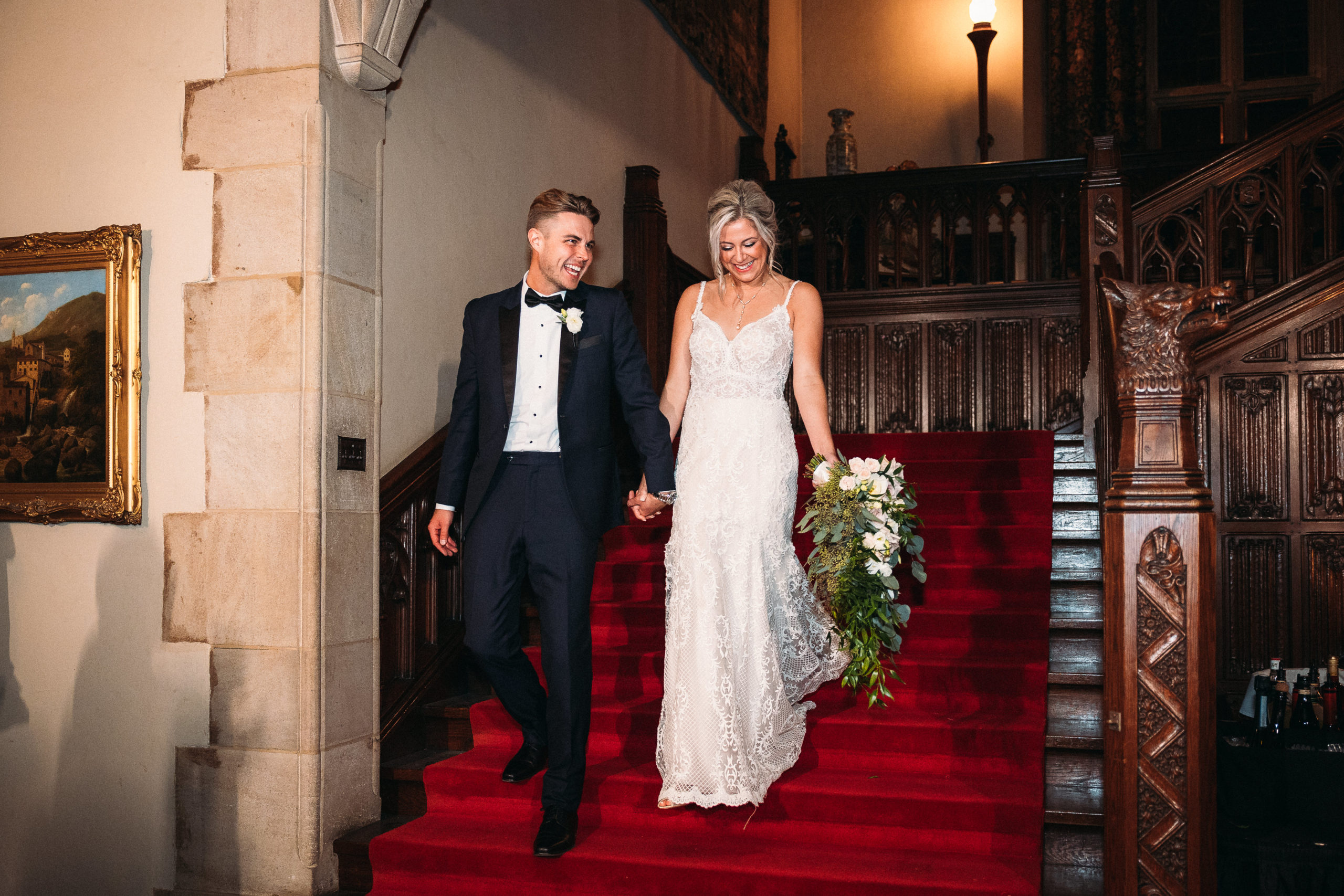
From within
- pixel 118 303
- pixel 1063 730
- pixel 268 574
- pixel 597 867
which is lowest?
pixel 597 867

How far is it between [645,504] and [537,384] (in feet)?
1.66

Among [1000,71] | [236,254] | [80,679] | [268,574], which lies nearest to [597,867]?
[268,574]

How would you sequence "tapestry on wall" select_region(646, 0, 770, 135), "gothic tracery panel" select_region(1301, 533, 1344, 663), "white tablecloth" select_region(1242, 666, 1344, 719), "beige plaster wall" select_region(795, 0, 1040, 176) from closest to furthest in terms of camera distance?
"white tablecloth" select_region(1242, 666, 1344, 719)
"gothic tracery panel" select_region(1301, 533, 1344, 663)
"tapestry on wall" select_region(646, 0, 770, 135)
"beige plaster wall" select_region(795, 0, 1040, 176)

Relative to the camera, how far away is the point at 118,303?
404 centimetres

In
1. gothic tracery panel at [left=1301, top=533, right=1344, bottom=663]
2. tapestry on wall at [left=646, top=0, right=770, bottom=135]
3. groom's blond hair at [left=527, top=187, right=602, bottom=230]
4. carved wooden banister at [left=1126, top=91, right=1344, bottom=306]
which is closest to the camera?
groom's blond hair at [left=527, top=187, right=602, bottom=230]

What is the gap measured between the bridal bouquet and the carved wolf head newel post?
67cm

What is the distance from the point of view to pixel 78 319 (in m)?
4.08

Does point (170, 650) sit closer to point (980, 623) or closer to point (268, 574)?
point (268, 574)

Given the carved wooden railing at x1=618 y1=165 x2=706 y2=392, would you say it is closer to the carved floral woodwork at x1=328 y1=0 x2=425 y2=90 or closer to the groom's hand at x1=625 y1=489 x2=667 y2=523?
the carved floral woodwork at x1=328 y1=0 x2=425 y2=90

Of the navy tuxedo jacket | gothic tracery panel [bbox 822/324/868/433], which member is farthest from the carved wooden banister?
the navy tuxedo jacket

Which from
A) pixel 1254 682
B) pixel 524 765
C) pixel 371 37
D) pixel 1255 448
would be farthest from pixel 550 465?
pixel 1255 448

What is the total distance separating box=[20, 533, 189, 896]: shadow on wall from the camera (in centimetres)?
398

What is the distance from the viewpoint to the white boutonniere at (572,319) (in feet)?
11.3

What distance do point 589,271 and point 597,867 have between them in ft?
11.7
